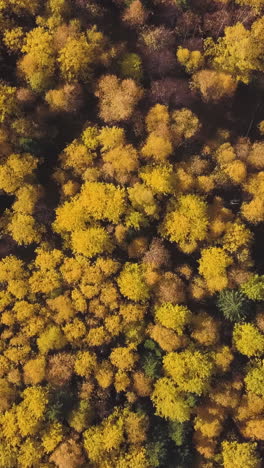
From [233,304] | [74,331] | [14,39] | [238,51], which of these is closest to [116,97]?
[14,39]

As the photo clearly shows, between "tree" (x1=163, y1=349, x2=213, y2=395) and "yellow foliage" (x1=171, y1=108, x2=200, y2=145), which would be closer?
"tree" (x1=163, y1=349, x2=213, y2=395)

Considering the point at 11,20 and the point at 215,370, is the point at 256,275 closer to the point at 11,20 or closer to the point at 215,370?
the point at 215,370

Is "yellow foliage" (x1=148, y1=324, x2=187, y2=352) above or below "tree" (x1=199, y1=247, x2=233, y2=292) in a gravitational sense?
below

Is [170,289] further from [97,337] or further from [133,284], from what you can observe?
[97,337]

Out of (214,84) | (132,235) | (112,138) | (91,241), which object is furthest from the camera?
(214,84)

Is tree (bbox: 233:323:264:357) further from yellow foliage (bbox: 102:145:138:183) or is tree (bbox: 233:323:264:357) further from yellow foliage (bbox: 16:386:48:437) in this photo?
yellow foliage (bbox: 16:386:48:437)

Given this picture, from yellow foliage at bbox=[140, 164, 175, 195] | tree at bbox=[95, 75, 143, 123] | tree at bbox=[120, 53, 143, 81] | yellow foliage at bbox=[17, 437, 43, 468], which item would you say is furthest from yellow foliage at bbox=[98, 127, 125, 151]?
yellow foliage at bbox=[17, 437, 43, 468]

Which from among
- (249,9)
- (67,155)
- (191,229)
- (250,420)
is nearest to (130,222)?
(191,229)

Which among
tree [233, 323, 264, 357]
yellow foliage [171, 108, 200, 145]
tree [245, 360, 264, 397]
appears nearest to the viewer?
tree [245, 360, 264, 397]
